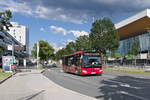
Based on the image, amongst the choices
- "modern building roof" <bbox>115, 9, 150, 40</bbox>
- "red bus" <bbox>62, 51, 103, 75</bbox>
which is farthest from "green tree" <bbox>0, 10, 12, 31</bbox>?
"modern building roof" <bbox>115, 9, 150, 40</bbox>

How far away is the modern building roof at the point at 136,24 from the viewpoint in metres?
63.3

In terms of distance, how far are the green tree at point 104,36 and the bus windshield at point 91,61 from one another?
2736cm

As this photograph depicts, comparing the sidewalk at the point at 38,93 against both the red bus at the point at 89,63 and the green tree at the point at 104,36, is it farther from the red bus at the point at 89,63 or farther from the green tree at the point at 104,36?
the green tree at the point at 104,36

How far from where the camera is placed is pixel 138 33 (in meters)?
84.9

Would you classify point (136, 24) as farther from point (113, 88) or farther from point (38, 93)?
point (38, 93)

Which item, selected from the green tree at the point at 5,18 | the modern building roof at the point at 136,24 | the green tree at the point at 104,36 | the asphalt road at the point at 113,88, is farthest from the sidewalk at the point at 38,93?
the modern building roof at the point at 136,24

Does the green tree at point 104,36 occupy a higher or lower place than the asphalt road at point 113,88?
higher

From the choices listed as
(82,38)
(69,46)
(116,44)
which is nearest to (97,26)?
(116,44)

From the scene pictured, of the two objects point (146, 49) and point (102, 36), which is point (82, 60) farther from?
point (146, 49)

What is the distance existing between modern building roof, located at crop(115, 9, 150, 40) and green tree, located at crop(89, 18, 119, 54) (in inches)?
520

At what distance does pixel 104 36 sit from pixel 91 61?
2859cm

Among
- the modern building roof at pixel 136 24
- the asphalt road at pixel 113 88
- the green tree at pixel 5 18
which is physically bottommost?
the asphalt road at pixel 113 88

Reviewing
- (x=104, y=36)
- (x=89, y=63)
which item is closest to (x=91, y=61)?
(x=89, y=63)

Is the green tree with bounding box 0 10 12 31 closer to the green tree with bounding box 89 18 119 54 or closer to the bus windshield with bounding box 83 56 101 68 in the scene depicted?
the bus windshield with bounding box 83 56 101 68
